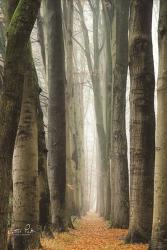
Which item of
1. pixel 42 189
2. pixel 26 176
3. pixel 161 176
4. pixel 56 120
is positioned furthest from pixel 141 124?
pixel 56 120

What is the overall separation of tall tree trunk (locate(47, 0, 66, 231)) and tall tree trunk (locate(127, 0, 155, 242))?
3.02 m

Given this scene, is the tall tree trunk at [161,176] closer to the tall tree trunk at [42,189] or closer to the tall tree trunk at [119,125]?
the tall tree trunk at [42,189]

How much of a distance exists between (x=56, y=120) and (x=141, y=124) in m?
3.49

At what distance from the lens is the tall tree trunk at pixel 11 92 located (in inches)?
203

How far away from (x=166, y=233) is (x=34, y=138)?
2.57 meters

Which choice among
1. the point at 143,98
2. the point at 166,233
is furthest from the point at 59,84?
the point at 166,233

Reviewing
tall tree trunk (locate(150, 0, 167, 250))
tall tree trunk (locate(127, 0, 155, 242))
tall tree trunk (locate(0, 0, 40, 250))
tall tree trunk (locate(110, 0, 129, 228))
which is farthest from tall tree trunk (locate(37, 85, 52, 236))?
tall tree trunk (locate(110, 0, 129, 228))

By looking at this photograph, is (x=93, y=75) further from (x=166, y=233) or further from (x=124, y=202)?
(x=166, y=233)

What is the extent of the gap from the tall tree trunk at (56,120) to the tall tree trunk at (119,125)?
6.64 ft

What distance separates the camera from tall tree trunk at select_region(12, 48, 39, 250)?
7.36m

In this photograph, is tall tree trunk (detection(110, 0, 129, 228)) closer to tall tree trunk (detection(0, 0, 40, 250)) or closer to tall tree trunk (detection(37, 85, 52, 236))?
tall tree trunk (detection(37, 85, 52, 236))

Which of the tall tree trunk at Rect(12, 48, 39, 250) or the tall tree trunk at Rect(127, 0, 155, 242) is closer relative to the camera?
the tall tree trunk at Rect(12, 48, 39, 250)

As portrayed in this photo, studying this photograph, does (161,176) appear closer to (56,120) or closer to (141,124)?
(141,124)

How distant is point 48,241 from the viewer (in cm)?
860
